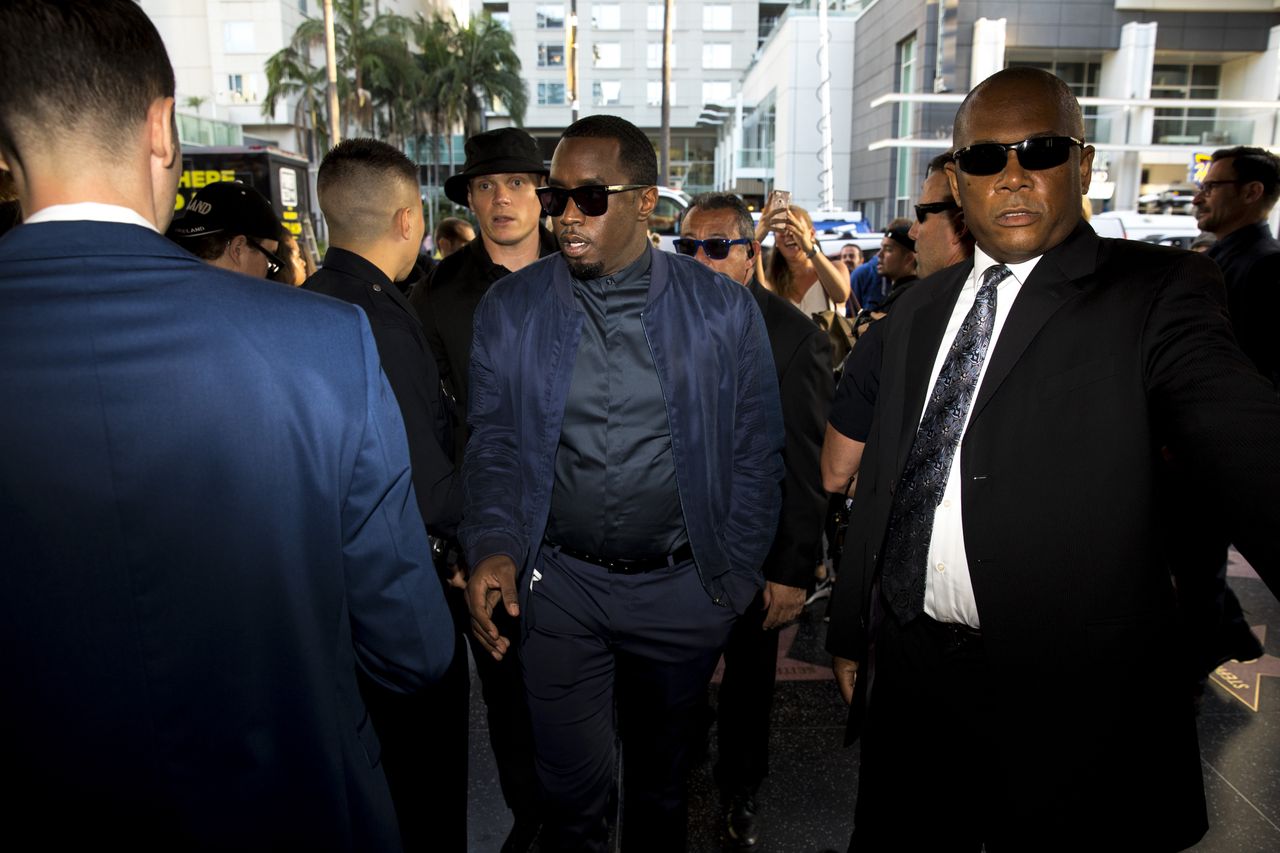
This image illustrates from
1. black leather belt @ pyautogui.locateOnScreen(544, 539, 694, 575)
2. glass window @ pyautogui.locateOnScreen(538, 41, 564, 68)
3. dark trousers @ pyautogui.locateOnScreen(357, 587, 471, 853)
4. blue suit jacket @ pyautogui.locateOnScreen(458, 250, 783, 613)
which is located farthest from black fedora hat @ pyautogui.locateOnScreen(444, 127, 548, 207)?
glass window @ pyautogui.locateOnScreen(538, 41, 564, 68)

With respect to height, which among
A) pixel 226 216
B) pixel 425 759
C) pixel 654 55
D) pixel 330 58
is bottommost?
pixel 425 759

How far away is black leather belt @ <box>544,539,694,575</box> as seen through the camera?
2.62m

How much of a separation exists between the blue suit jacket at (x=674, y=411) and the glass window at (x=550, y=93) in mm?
77969

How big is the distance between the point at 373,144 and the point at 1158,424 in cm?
251

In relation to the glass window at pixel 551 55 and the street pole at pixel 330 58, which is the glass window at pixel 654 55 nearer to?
the glass window at pixel 551 55

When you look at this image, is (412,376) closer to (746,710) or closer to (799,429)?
(799,429)

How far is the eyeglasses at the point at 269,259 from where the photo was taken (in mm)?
3471

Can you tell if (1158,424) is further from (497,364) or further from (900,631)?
(497,364)

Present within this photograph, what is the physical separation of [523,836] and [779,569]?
148cm

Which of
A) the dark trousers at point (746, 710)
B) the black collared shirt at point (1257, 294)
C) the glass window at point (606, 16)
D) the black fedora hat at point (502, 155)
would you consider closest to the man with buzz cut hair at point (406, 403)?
the black fedora hat at point (502, 155)

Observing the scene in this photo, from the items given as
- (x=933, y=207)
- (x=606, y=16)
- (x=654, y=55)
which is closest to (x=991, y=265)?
(x=933, y=207)

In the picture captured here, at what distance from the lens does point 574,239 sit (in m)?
2.66

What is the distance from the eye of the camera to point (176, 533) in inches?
50.0

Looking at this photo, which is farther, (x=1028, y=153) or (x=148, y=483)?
(x=1028, y=153)
